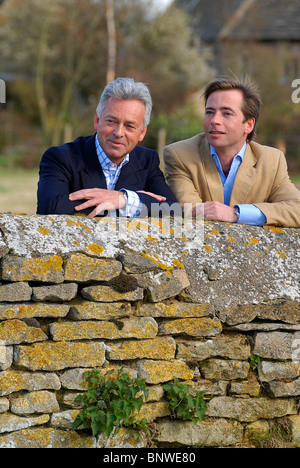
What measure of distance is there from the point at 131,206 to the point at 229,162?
2.56 feet

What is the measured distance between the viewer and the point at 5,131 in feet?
62.5

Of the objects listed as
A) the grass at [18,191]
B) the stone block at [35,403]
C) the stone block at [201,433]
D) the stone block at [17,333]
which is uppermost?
the grass at [18,191]

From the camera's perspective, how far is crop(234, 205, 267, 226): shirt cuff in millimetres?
3309

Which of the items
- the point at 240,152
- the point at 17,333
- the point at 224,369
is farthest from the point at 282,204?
the point at 17,333

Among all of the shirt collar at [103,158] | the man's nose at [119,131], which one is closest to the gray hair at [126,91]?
the man's nose at [119,131]

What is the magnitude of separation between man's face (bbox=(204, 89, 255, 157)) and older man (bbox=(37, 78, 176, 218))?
0.39 metres

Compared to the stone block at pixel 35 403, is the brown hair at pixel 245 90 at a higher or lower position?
higher

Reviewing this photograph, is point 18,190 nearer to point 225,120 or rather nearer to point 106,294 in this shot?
point 225,120

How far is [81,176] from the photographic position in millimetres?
3279

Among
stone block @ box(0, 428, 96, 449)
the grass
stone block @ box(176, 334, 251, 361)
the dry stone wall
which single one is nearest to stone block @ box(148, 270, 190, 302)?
the dry stone wall

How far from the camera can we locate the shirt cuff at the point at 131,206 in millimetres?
3170

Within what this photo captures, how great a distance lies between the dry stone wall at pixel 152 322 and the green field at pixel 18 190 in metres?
4.49

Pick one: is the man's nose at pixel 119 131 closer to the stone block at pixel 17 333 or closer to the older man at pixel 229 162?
the older man at pixel 229 162
